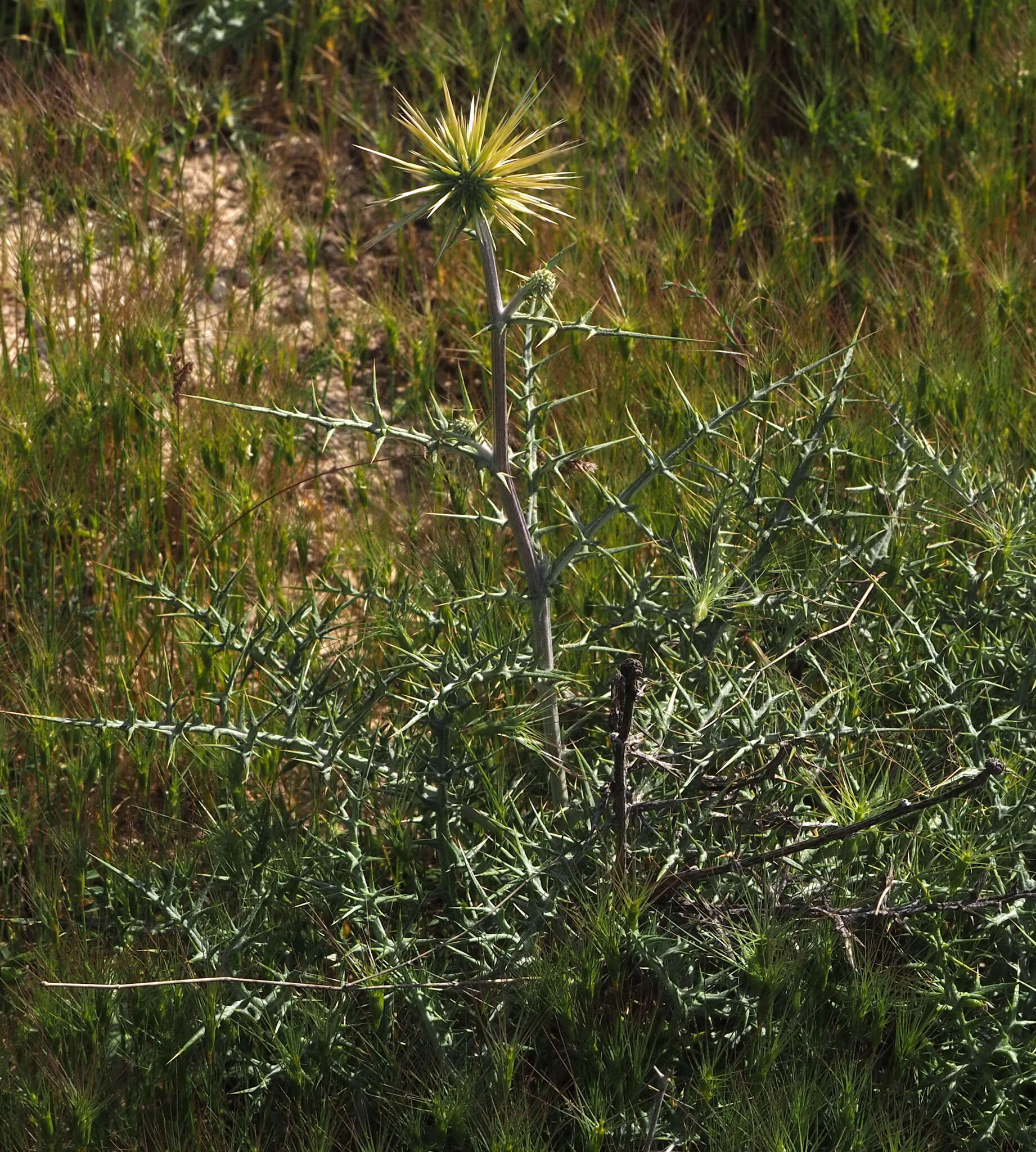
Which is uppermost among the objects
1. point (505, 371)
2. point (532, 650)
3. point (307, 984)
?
point (505, 371)

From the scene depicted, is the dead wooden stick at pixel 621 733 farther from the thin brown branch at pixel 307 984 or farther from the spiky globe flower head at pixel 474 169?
the spiky globe flower head at pixel 474 169

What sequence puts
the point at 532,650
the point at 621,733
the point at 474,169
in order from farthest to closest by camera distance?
the point at 532,650
the point at 621,733
the point at 474,169

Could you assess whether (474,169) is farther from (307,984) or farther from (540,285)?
(307,984)

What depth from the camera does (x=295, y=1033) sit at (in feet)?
5.98

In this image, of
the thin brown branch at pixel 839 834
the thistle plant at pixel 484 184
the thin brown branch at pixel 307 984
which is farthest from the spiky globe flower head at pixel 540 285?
the thin brown branch at pixel 307 984

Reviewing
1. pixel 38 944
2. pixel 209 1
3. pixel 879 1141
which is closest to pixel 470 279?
pixel 209 1

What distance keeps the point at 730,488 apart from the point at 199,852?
42.1 inches

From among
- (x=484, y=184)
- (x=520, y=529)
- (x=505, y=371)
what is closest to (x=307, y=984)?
(x=520, y=529)

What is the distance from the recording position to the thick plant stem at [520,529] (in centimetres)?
158

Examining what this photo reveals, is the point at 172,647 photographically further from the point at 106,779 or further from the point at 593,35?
the point at 593,35

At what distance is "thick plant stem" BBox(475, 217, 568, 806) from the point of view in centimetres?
158

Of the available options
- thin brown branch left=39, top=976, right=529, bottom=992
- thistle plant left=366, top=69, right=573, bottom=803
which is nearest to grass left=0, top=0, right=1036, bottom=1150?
thin brown branch left=39, top=976, right=529, bottom=992

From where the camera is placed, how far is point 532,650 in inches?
76.5

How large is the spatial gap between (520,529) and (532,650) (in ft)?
0.79
